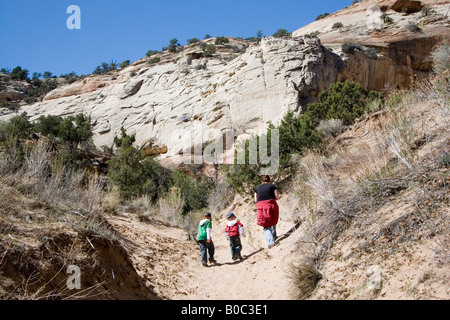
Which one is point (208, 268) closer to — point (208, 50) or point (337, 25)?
point (337, 25)

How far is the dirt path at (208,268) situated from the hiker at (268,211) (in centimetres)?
26

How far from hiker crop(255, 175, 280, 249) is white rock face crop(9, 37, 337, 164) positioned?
41.2 feet

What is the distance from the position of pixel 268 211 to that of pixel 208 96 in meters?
19.9

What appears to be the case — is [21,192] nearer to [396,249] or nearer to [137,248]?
[137,248]

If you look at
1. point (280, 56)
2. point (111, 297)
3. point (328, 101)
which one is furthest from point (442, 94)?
point (280, 56)

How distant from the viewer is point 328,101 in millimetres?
14344

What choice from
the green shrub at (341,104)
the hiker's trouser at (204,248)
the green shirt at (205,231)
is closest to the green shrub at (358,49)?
the green shrub at (341,104)

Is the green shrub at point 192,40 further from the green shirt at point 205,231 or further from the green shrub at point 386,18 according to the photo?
the green shirt at point 205,231

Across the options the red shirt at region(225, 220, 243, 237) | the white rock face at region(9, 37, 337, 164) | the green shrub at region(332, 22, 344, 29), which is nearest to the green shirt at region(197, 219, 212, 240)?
the red shirt at region(225, 220, 243, 237)

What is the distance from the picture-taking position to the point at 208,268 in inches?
295

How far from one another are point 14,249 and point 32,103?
46899mm

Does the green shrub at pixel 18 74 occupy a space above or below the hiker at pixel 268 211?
above

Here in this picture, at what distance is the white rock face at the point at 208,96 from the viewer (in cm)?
2158

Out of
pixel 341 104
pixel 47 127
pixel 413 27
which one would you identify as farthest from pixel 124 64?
pixel 341 104
